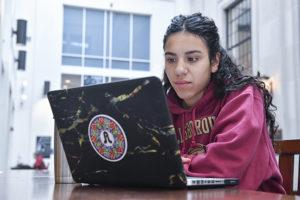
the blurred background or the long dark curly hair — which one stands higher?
the blurred background

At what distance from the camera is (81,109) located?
85cm

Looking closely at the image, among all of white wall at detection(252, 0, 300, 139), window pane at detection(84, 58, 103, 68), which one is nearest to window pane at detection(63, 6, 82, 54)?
window pane at detection(84, 58, 103, 68)

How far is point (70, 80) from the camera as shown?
1334cm

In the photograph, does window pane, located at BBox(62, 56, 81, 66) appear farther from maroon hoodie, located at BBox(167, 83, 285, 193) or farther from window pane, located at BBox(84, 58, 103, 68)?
maroon hoodie, located at BBox(167, 83, 285, 193)

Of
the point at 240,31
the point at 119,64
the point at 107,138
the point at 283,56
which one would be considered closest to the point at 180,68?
the point at 107,138

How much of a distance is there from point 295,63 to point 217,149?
19.4ft

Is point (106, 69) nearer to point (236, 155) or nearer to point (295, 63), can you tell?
point (295, 63)

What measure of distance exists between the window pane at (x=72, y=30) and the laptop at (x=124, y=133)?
13159mm

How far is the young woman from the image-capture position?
949 millimetres

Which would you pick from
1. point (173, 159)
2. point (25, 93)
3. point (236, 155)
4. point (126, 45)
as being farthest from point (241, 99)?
point (126, 45)

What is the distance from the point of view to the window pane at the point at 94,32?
1388cm

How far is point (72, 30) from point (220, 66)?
42.8ft

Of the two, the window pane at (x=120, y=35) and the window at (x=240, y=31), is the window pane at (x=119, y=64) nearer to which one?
the window pane at (x=120, y=35)

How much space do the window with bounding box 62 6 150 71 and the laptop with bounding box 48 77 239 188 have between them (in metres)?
12.7
